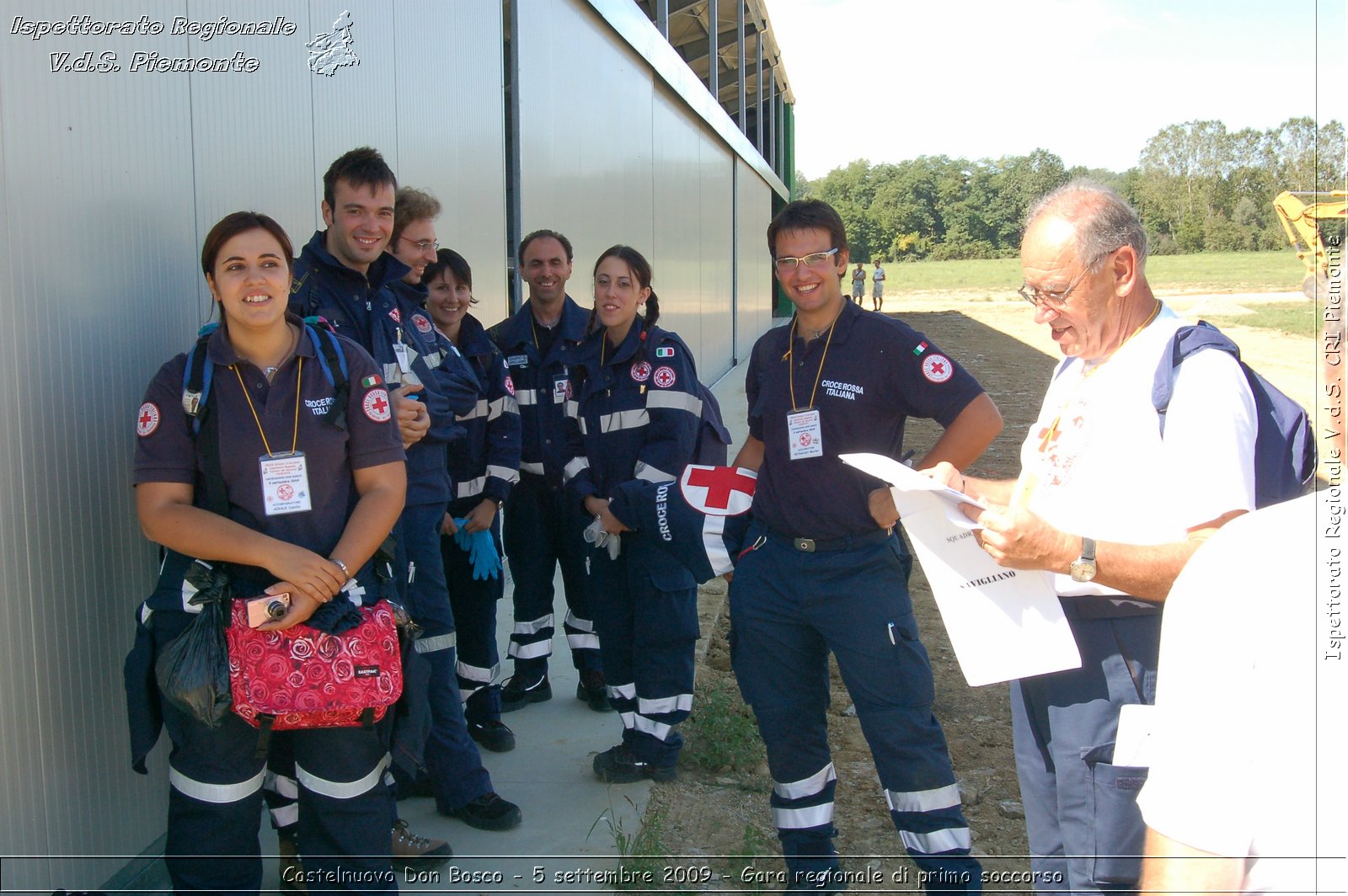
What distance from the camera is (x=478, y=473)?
14.2 ft

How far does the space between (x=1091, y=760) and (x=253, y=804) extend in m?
2.08

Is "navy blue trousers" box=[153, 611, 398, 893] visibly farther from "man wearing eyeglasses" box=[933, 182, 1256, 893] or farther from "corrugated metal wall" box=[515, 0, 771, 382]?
"corrugated metal wall" box=[515, 0, 771, 382]

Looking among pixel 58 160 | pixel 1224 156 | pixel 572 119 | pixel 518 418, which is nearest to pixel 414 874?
pixel 518 418

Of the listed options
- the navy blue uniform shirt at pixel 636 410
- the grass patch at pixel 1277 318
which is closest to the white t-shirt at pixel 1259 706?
the navy blue uniform shirt at pixel 636 410

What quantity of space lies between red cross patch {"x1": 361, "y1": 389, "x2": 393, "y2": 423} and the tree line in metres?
33.9

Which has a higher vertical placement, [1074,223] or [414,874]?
[1074,223]

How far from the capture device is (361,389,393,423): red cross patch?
2734 mm

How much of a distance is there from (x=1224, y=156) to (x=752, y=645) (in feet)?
229

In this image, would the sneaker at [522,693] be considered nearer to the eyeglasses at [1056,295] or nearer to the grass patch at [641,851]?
the grass patch at [641,851]

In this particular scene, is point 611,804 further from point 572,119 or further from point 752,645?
point 572,119

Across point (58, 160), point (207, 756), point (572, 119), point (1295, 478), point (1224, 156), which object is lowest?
point (207, 756)

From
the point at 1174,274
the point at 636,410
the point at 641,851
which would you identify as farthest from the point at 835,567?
the point at 1174,274

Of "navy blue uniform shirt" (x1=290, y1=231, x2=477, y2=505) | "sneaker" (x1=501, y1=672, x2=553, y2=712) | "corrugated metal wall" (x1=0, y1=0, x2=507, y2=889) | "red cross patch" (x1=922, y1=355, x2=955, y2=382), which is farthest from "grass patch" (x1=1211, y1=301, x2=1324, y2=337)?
"corrugated metal wall" (x1=0, y1=0, x2=507, y2=889)

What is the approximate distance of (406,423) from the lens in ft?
10.8
